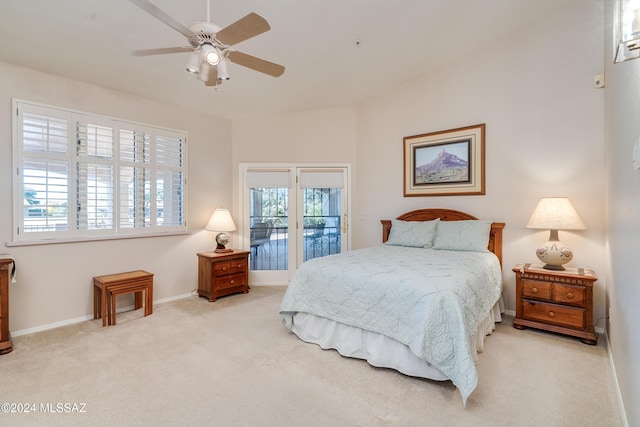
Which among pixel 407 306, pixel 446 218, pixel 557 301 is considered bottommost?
pixel 557 301

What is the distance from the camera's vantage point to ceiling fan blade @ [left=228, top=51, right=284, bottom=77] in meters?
2.15

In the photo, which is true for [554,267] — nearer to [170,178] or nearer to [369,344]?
Result: [369,344]

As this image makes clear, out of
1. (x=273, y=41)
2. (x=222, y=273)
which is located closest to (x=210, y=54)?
(x=273, y=41)

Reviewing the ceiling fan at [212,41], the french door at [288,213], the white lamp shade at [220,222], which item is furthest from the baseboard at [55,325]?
the ceiling fan at [212,41]

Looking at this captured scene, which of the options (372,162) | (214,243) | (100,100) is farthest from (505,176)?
(100,100)

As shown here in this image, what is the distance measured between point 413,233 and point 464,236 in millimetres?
621

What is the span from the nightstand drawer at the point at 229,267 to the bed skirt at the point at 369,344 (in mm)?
1697

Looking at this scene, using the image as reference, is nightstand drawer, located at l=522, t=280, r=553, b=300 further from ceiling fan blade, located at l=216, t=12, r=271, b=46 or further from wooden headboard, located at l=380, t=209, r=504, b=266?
ceiling fan blade, located at l=216, t=12, r=271, b=46

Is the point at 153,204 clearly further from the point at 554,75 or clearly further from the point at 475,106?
the point at 554,75

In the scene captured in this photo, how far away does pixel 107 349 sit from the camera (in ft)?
9.02

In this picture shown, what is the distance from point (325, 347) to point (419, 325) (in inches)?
36.5

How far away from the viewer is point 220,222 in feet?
14.7

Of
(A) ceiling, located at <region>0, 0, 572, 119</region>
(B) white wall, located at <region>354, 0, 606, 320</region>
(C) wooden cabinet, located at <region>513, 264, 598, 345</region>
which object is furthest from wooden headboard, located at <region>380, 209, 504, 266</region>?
(A) ceiling, located at <region>0, 0, 572, 119</region>

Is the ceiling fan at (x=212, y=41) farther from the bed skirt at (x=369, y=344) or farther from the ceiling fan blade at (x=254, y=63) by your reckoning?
the bed skirt at (x=369, y=344)
